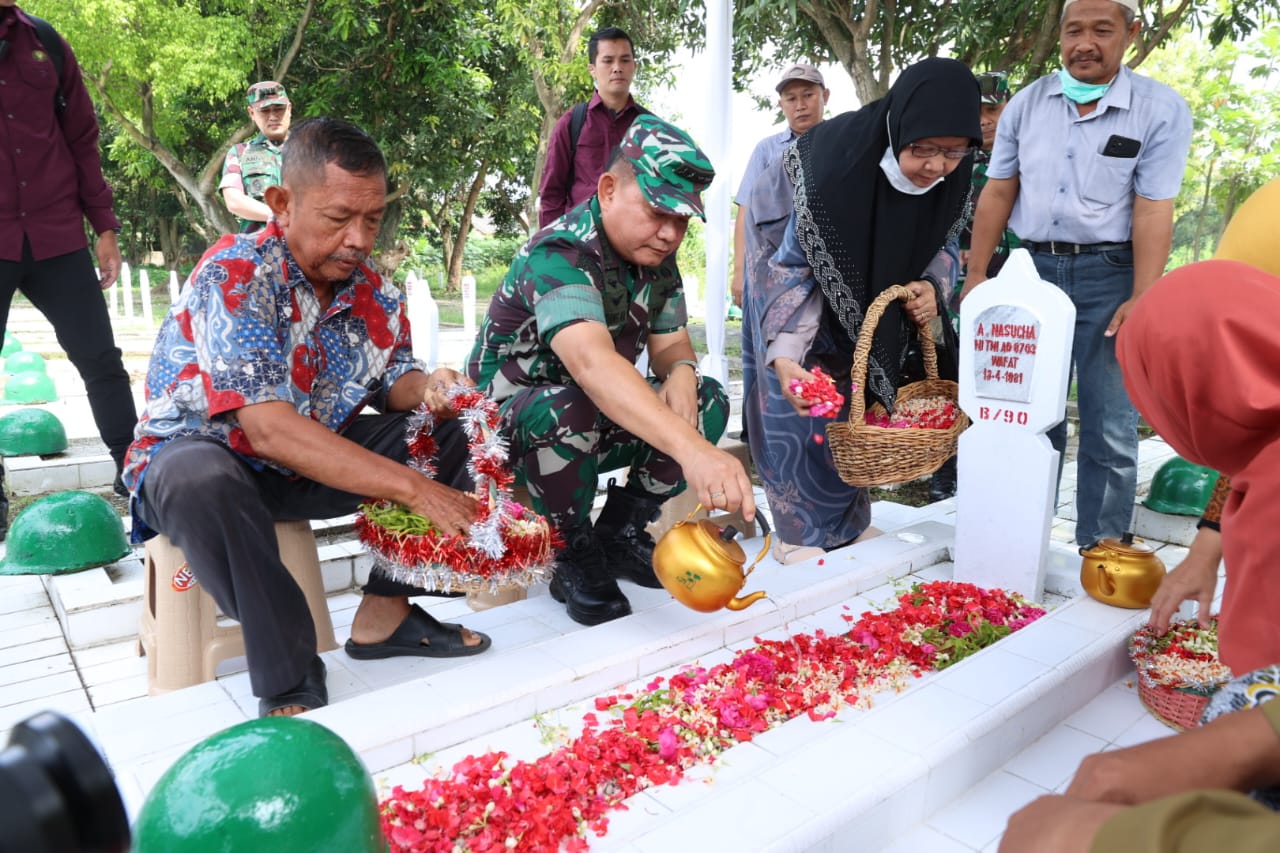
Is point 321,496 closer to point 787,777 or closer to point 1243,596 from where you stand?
point 787,777

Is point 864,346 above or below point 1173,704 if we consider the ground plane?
above

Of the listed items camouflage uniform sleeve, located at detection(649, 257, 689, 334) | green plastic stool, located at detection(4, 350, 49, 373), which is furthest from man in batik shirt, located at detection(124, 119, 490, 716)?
green plastic stool, located at detection(4, 350, 49, 373)

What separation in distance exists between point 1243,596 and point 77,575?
348 cm

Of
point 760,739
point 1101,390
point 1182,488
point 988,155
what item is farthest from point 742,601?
point 988,155

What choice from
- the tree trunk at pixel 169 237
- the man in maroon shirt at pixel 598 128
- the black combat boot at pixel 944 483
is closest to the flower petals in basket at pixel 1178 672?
the black combat boot at pixel 944 483

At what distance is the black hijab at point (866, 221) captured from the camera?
3066 millimetres

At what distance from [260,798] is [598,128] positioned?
3766 millimetres

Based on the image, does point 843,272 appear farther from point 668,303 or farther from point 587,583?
point 587,583

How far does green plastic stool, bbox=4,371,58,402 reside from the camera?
588 centimetres

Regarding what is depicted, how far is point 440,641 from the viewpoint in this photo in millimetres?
2516

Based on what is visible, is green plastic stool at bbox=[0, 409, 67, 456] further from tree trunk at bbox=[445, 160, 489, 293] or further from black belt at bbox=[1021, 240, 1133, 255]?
tree trunk at bbox=[445, 160, 489, 293]

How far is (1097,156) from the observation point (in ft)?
10.4

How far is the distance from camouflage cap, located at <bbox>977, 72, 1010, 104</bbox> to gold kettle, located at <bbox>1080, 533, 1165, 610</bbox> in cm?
256

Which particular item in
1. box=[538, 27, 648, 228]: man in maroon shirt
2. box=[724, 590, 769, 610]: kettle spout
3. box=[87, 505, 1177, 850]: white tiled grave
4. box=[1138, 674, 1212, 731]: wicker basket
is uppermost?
box=[538, 27, 648, 228]: man in maroon shirt
